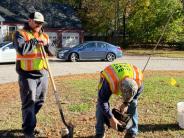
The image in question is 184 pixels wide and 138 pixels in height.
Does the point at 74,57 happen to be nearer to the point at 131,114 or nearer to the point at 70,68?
the point at 70,68

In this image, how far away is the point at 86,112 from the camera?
30.0 ft

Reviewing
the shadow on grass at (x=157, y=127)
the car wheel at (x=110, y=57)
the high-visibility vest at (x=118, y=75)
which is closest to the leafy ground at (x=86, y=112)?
the shadow on grass at (x=157, y=127)

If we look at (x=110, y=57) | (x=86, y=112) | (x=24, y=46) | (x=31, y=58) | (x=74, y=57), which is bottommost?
(x=110, y=57)

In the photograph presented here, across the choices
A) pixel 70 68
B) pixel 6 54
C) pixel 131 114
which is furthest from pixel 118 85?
pixel 6 54

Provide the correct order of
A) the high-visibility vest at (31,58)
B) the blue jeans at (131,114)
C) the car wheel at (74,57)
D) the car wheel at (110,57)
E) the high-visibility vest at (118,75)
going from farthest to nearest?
the car wheel at (110,57)
the car wheel at (74,57)
the high-visibility vest at (31,58)
the blue jeans at (131,114)
the high-visibility vest at (118,75)

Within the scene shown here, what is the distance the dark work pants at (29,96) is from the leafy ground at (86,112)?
0.56 meters

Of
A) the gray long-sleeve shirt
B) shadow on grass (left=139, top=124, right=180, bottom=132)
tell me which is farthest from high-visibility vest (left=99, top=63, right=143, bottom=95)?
shadow on grass (left=139, top=124, right=180, bottom=132)

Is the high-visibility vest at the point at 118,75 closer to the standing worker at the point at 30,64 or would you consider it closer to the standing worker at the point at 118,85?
the standing worker at the point at 118,85

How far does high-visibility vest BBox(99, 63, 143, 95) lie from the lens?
18.5 feet

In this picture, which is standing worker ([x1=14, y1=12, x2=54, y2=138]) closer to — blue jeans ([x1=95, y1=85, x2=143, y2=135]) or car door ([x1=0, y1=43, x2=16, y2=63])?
blue jeans ([x1=95, y1=85, x2=143, y2=135])

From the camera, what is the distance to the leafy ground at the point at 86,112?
25.1 ft

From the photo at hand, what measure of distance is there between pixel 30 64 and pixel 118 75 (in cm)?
179

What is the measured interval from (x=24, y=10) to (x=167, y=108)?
1484 inches

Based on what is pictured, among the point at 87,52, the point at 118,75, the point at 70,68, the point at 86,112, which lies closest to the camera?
the point at 118,75
